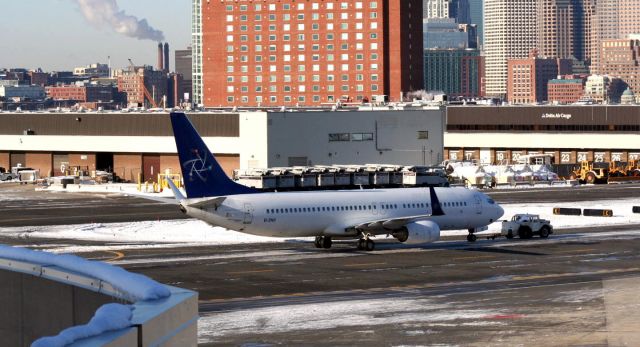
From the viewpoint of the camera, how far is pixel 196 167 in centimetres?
6488

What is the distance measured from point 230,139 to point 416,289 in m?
79.0

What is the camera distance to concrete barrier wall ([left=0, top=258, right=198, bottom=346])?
1482cm

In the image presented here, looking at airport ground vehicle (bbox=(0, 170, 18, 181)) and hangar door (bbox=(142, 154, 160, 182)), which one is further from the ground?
hangar door (bbox=(142, 154, 160, 182))

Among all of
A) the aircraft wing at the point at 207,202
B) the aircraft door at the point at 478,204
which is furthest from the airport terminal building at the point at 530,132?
the aircraft wing at the point at 207,202

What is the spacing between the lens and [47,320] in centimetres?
1934

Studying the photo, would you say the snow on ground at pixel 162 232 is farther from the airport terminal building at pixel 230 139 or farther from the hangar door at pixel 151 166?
the hangar door at pixel 151 166

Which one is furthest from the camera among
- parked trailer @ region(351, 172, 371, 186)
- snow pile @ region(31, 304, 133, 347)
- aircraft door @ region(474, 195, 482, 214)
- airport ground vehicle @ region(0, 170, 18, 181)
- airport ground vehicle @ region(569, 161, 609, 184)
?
airport ground vehicle @ region(0, 170, 18, 181)

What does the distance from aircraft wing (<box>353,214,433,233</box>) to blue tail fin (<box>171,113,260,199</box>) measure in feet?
26.8

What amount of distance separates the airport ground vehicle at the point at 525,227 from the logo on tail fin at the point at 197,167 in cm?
2339

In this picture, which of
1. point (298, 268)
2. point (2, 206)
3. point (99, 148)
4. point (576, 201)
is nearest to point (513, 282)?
point (298, 268)

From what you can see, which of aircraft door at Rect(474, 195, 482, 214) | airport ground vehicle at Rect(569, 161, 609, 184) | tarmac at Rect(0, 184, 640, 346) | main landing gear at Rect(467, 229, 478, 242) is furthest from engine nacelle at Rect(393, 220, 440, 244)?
airport ground vehicle at Rect(569, 161, 609, 184)

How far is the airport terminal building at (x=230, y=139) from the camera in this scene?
12206cm

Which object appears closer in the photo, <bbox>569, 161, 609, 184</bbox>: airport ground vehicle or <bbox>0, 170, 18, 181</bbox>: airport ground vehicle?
<bbox>569, 161, 609, 184</bbox>: airport ground vehicle

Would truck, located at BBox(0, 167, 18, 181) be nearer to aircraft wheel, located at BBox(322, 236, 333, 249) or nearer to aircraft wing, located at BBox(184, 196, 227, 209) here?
aircraft wheel, located at BBox(322, 236, 333, 249)
